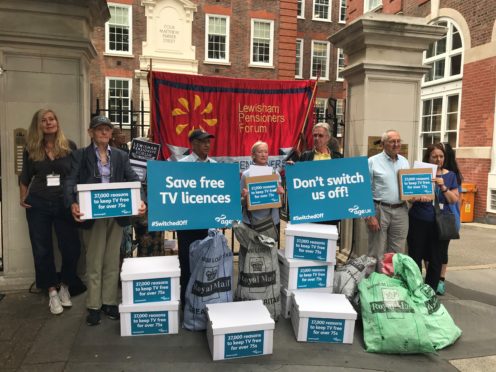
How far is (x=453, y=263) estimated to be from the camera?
20.8 ft

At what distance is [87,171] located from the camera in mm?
3717

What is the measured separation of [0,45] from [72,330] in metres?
3.03

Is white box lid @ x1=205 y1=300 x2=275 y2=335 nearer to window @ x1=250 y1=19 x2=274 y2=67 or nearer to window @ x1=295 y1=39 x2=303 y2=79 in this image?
window @ x1=250 y1=19 x2=274 y2=67

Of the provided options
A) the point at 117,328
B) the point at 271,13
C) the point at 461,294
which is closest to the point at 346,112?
the point at 461,294

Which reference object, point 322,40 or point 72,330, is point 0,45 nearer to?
point 72,330

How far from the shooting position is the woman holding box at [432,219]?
4.51 meters

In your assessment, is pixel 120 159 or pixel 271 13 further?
pixel 271 13

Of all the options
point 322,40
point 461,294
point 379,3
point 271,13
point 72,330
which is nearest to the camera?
point 72,330

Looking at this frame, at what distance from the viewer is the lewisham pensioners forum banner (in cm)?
560

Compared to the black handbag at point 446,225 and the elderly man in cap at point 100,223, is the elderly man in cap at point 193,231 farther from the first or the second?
the black handbag at point 446,225

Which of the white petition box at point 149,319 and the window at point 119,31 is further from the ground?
the window at point 119,31

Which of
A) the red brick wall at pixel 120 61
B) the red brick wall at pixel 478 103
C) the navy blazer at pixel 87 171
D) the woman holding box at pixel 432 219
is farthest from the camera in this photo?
the red brick wall at pixel 120 61

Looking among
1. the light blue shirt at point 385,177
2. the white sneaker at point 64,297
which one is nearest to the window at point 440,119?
the light blue shirt at point 385,177

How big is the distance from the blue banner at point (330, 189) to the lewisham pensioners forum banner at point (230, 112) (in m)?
1.88
